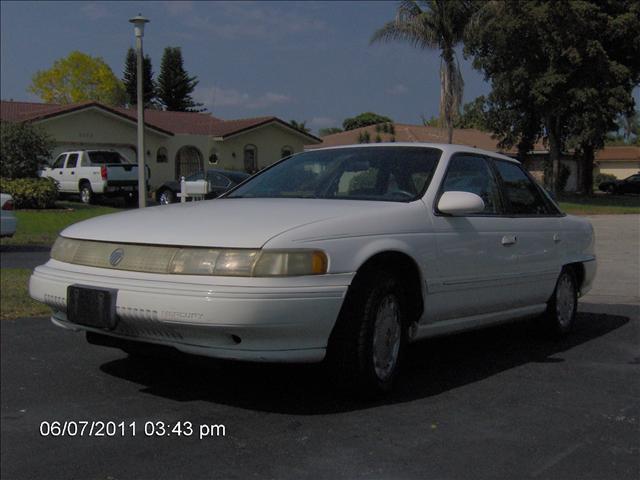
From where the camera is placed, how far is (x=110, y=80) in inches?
2490

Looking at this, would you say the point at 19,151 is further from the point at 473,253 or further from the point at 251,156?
the point at 473,253

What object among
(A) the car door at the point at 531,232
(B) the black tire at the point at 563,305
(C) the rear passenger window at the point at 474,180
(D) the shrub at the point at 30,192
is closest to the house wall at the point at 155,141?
(D) the shrub at the point at 30,192

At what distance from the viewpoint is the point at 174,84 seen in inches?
1827

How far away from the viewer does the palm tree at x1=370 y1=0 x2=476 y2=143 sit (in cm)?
2984

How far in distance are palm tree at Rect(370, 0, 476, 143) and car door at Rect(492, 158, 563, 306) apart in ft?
77.8

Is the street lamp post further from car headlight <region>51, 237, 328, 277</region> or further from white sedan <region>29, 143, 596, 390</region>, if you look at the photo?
car headlight <region>51, 237, 328, 277</region>

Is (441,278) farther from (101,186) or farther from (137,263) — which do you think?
(101,186)

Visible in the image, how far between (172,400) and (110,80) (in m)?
62.6

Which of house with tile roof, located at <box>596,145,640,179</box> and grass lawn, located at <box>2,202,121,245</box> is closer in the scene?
grass lawn, located at <box>2,202,121,245</box>

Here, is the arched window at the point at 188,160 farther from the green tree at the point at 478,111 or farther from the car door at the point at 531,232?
the car door at the point at 531,232

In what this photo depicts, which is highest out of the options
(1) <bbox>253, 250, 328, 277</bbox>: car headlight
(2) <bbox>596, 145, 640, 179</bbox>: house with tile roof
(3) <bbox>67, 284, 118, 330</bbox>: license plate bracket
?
(2) <bbox>596, 145, 640, 179</bbox>: house with tile roof

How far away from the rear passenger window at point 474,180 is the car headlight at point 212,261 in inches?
63.1

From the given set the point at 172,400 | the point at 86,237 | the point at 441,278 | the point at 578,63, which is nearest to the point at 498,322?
the point at 441,278

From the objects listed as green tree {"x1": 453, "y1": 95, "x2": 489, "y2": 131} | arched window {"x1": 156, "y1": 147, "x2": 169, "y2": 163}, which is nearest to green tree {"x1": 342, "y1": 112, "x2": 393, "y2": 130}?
green tree {"x1": 453, "y1": 95, "x2": 489, "y2": 131}
